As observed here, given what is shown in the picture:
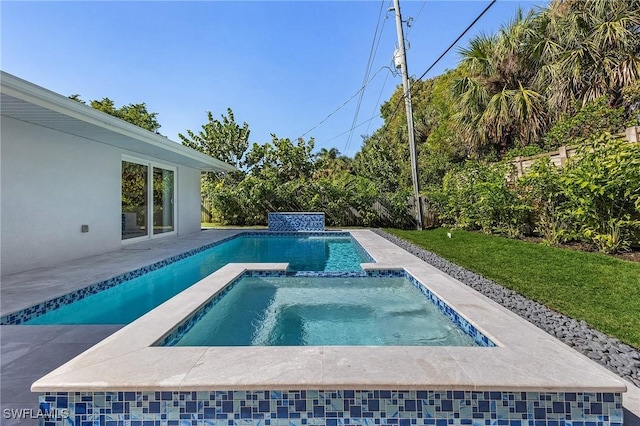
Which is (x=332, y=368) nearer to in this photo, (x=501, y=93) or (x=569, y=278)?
(x=569, y=278)

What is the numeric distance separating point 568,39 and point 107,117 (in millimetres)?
12369

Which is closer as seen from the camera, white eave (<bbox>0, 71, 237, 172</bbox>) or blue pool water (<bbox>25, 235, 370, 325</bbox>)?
blue pool water (<bbox>25, 235, 370, 325</bbox>)

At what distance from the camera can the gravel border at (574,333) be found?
2.23 metres

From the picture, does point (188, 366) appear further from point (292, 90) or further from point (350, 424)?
point (292, 90)

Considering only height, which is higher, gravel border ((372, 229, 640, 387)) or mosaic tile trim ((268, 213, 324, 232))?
mosaic tile trim ((268, 213, 324, 232))

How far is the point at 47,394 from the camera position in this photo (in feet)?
5.61

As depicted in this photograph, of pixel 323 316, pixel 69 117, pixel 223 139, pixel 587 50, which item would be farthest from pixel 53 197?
pixel 223 139

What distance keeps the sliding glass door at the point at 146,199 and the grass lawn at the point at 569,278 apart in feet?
24.8

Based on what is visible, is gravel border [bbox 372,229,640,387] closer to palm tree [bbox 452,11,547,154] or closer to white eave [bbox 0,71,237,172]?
white eave [bbox 0,71,237,172]

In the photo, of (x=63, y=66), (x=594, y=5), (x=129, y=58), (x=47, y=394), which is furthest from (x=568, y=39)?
(x=63, y=66)

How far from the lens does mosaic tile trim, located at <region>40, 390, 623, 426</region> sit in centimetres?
172

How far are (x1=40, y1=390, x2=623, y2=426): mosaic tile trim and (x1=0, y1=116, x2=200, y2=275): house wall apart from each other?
463 cm

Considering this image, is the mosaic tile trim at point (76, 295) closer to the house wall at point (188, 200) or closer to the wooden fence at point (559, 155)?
the house wall at point (188, 200)

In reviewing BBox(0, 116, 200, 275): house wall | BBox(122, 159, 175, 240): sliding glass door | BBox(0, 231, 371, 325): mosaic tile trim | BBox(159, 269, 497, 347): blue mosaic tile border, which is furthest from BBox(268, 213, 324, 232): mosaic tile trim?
BBox(159, 269, 497, 347): blue mosaic tile border
